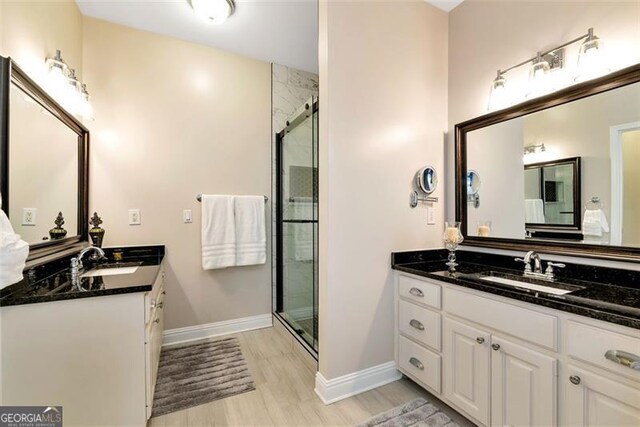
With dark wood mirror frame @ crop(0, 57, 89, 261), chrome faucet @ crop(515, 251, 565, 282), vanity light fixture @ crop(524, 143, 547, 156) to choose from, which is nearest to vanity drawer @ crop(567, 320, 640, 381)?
chrome faucet @ crop(515, 251, 565, 282)

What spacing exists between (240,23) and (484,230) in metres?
2.49

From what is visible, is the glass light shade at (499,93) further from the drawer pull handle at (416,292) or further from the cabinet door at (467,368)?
the cabinet door at (467,368)

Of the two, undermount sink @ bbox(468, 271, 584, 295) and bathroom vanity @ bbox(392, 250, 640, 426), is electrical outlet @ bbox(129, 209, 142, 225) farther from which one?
undermount sink @ bbox(468, 271, 584, 295)

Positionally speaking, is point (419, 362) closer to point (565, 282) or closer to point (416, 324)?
point (416, 324)

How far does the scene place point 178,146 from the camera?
2.53 meters

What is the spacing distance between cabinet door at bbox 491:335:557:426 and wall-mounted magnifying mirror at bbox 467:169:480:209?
99 cm

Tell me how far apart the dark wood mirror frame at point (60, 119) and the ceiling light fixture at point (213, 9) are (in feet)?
3.80

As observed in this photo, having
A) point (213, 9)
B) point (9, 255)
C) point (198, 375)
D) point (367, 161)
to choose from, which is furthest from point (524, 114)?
point (198, 375)

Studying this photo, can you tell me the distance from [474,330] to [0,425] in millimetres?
2132

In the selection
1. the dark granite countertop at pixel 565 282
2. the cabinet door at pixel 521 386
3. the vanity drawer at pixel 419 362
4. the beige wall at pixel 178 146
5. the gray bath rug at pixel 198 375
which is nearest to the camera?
the dark granite countertop at pixel 565 282

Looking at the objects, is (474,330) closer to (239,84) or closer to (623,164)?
(623,164)

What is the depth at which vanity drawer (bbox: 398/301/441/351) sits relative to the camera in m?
1.65

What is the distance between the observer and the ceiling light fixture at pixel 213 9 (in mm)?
2031

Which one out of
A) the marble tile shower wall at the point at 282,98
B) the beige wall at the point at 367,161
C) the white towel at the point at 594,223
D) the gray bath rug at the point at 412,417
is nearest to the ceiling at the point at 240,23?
the marble tile shower wall at the point at 282,98
